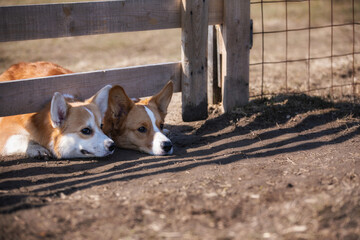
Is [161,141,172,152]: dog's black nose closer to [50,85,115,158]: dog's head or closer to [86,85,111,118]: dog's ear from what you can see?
[50,85,115,158]: dog's head

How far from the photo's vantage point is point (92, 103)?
473 cm

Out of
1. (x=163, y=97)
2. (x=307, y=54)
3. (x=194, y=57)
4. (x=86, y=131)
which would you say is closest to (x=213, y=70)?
(x=194, y=57)

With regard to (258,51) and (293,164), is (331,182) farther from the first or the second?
(258,51)

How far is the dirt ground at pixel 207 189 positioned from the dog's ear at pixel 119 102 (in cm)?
52

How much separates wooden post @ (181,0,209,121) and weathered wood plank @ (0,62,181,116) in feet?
0.50

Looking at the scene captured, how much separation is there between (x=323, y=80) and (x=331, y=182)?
4.59 m

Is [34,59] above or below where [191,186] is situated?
above

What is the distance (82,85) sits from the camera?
Result: 491cm

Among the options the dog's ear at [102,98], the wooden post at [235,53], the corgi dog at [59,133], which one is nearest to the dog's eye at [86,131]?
the corgi dog at [59,133]

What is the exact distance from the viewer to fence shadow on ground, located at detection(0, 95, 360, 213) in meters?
3.72

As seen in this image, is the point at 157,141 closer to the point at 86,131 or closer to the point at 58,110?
the point at 86,131

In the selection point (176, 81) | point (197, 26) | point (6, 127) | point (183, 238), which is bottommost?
point (183, 238)

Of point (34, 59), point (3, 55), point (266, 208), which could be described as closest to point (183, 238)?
point (266, 208)

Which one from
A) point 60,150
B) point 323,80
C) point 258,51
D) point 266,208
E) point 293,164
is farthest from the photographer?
point 258,51
